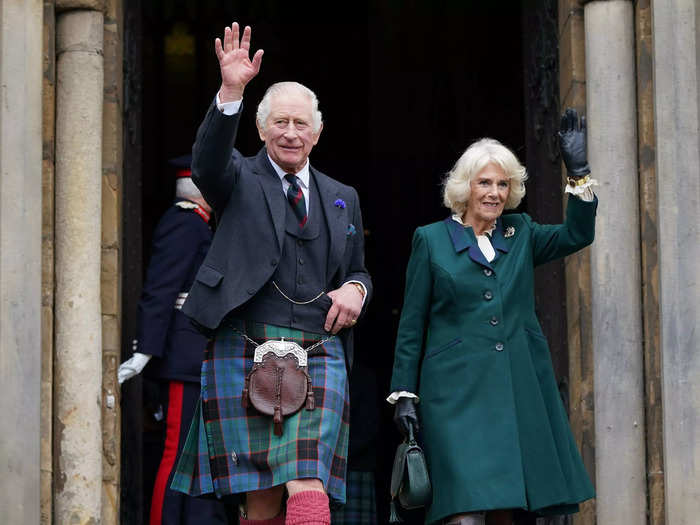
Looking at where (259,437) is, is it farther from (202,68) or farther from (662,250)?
(202,68)

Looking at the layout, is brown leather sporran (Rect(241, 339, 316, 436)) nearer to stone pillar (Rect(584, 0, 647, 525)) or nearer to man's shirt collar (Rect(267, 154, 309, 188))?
man's shirt collar (Rect(267, 154, 309, 188))

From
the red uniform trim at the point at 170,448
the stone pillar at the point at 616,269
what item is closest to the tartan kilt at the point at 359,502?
the red uniform trim at the point at 170,448

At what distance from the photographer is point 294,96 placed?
5.38 m

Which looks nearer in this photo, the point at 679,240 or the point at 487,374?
the point at 487,374

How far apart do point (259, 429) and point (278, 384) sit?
0.17 m

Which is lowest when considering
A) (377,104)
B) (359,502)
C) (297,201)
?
(359,502)

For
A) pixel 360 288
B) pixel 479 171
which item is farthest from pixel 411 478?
pixel 479 171

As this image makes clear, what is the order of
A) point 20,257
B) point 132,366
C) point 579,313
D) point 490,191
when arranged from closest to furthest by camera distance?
point 490,191, point 20,257, point 579,313, point 132,366

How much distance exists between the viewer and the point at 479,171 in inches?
225

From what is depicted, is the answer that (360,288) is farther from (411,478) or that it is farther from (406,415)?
(411,478)

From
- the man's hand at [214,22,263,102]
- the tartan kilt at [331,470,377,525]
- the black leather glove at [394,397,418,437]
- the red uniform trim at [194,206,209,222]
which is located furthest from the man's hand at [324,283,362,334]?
the tartan kilt at [331,470,377,525]

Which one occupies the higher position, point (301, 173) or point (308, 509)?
point (301, 173)

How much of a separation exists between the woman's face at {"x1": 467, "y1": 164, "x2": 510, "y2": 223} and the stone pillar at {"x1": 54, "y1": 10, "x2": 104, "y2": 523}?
5.13 feet

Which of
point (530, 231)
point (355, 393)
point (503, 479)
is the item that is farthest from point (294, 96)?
point (355, 393)
